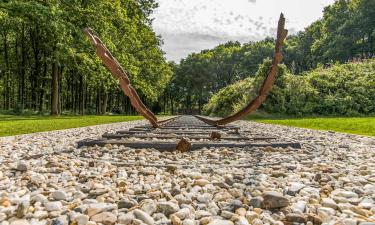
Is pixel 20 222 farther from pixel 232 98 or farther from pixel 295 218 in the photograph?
pixel 232 98

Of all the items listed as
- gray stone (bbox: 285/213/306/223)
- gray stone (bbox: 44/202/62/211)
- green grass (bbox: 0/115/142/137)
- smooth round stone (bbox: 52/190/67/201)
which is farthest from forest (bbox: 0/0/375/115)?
gray stone (bbox: 285/213/306/223)

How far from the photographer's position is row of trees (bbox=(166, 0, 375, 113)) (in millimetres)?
54719

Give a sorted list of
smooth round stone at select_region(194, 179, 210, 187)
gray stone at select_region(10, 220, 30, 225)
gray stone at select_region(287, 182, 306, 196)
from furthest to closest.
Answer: smooth round stone at select_region(194, 179, 210, 187) → gray stone at select_region(287, 182, 306, 196) → gray stone at select_region(10, 220, 30, 225)

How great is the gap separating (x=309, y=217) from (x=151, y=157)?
2.83 meters

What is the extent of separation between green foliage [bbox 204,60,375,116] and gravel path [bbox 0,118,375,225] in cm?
1668

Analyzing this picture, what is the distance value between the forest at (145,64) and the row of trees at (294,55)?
207 millimetres

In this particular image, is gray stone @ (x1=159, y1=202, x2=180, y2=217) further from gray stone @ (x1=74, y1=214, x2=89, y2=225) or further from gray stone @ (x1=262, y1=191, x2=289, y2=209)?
gray stone @ (x1=262, y1=191, x2=289, y2=209)

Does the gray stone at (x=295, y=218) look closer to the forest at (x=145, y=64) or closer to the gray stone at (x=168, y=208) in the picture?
the gray stone at (x=168, y=208)

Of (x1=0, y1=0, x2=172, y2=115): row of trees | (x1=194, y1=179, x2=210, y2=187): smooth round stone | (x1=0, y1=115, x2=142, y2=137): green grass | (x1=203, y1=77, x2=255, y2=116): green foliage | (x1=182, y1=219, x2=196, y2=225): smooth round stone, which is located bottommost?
(x1=0, y1=115, x2=142, y2=137): green grass

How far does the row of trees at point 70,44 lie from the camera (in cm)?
1634

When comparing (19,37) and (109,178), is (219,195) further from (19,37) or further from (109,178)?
(19,37)

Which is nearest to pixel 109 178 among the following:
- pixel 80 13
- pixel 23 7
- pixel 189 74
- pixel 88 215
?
pixel 88 215

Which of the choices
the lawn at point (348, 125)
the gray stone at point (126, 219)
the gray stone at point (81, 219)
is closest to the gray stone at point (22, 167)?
the gray stone at point (81, 219)

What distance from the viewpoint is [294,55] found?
227 ft
